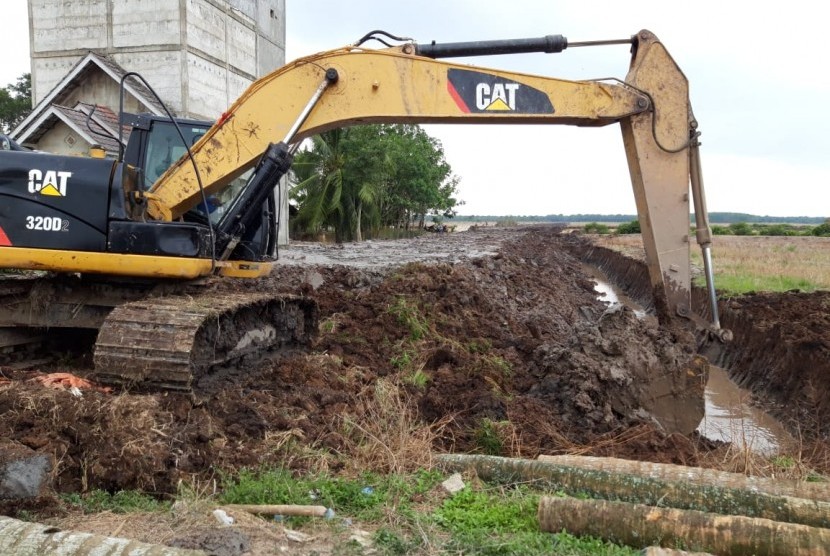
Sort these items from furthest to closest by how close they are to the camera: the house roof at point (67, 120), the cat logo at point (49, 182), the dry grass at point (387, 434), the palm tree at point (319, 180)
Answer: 1. the palm tree at point (319, 180)
2. the house roof at point (67, 120)
3. the cat logo at point (49, 182)
4. the dry grass at point (387, 434)

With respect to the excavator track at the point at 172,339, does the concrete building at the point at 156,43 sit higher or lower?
higher

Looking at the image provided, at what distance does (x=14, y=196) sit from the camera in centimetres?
598

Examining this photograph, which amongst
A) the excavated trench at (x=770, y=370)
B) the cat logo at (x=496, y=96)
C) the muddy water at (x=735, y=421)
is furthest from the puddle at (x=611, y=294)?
the cat logo at (x=496, y=96)

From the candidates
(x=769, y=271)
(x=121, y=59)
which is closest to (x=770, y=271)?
(x=769, y=271)

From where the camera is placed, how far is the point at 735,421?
28.3ft

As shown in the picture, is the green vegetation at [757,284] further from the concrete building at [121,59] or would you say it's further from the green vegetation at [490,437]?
the green vegetation at [490,437]

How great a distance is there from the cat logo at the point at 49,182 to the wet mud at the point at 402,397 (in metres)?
1.59

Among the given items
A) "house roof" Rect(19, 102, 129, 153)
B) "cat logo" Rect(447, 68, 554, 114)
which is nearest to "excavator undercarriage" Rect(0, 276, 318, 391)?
"cat logo" Rect(447, 68, 554, 114)

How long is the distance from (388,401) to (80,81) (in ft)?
50.4

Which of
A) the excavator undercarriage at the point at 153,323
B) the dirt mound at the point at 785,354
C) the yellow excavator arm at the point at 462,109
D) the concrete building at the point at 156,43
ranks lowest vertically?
the dirt mound at the point at 785,354

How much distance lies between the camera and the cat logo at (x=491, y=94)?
21.7 ft

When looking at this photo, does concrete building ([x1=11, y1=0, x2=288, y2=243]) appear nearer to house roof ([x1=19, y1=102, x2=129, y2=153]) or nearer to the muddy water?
house roof ([x1=19, y1=102, x2=129, y2=153])

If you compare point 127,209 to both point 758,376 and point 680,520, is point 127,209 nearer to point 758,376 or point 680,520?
point 680,520

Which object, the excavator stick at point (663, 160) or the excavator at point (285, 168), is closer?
the excavator at point (285, 168)
